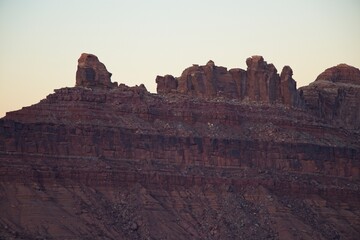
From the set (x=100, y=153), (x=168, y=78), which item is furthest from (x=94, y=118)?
(x=168, y=78)

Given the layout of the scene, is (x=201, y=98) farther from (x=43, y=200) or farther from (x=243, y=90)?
(x=43, y=200)

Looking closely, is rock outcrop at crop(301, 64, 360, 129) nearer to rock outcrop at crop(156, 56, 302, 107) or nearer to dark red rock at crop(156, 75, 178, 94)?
rock outcrop at crop(156, 56, 302, 107)

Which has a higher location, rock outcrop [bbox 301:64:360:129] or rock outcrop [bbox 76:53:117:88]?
rock outcrop [bbox 76:53:117:88]

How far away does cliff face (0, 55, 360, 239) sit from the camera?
150750 mm

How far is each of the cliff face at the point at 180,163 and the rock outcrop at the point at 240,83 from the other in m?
0.11

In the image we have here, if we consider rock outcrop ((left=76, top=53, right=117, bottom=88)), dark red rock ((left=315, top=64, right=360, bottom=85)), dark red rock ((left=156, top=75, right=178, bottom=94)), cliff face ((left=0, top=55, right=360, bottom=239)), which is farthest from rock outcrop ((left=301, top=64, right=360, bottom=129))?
rock outcrop ((left=76, top=53, right=117, bottom=88))

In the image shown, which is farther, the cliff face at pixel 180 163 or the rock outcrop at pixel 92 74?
the rock outcrop at pixel 92 74

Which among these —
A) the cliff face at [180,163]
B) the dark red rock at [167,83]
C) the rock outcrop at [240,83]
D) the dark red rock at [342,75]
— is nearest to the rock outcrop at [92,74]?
the cliff face at [180,163]

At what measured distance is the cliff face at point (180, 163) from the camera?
151m

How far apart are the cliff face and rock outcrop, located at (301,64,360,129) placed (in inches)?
294

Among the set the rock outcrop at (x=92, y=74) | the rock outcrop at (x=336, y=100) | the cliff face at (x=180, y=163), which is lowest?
the cliff face at (x=180, y=163)

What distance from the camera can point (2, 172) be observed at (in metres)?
150

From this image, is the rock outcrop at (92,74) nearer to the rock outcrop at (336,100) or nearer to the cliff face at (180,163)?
the cliff face at (180,163)

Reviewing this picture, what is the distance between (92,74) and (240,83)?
47.6 ft
